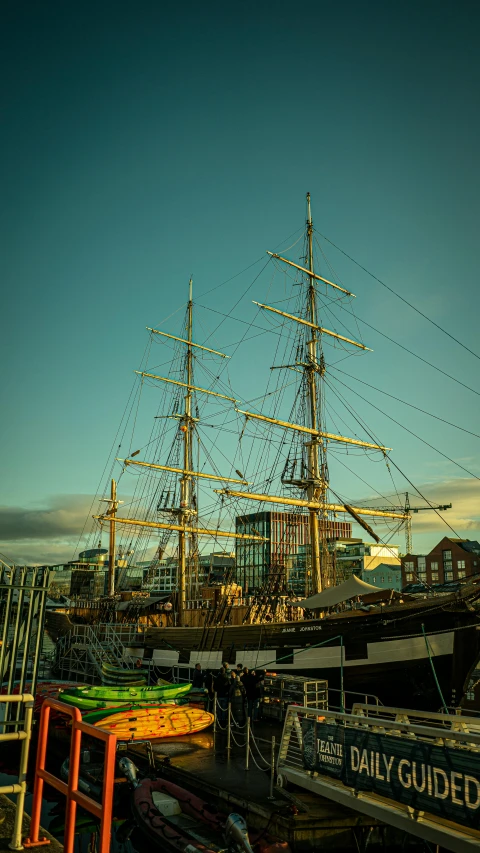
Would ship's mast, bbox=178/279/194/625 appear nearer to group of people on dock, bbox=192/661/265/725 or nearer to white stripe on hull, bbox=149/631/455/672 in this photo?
white stripe on hull, bbox=149/631/455/672

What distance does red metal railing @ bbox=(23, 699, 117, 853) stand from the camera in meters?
4.53

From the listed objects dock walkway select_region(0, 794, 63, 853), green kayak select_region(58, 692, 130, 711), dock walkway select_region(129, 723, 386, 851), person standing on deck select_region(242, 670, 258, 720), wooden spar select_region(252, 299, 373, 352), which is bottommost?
dock walkway select_region(129, 723, 386, 851)

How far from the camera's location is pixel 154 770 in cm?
1204

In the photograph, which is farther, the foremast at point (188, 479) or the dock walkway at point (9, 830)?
the foremast at point (188, 479)

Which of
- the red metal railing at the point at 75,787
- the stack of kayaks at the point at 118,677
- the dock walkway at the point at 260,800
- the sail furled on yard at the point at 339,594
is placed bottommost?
the stack of kayaks at the point at 118,677

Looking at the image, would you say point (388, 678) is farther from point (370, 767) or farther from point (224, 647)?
point (370, 767)

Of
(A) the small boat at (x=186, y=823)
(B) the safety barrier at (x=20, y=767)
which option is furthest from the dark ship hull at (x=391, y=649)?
(B) the safety barrier at (x=20, y=767)

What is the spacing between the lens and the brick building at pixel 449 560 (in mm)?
→ 90500

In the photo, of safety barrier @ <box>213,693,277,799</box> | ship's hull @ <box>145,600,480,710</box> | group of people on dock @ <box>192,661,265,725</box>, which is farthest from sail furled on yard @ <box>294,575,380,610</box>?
safety barrier @ <box>213,693,277,799</box>

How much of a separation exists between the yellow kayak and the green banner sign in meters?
6.29

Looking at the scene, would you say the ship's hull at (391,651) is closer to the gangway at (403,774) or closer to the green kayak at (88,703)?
the green kayak at (88,703)

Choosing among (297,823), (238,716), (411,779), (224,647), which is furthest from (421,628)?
Result: (411,779)

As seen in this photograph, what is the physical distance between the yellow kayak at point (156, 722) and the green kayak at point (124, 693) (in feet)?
7.58

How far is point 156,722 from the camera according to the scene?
14.2 m
